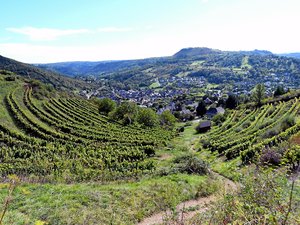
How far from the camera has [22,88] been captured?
2283 inches

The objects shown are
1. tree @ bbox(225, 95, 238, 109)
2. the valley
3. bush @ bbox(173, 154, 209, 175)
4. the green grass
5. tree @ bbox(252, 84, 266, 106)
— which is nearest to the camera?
the valley

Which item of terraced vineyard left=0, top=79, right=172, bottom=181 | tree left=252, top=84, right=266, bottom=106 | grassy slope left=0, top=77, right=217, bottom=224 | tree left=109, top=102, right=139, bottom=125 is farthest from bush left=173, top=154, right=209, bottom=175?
tree left=252, top=84, right=266, bottom=106

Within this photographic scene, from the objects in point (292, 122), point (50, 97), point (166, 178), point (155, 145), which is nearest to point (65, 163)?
point (166, 178)

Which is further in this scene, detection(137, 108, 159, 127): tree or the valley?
detection(137, 108, 159, 127): tree

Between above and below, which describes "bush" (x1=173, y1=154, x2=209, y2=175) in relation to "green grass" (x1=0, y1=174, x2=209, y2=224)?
below

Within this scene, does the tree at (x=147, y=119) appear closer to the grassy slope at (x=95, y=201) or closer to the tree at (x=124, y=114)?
the tree at (x=124, y=114)

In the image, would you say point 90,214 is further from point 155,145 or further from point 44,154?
point 155,145

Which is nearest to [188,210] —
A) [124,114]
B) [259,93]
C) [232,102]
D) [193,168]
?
[193,168]

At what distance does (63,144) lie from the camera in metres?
34.2

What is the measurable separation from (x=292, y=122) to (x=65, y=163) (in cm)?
2696

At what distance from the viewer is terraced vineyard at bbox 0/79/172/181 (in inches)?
840

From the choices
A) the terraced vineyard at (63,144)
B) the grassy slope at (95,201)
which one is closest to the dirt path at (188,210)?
the grassy slope at (95,201)

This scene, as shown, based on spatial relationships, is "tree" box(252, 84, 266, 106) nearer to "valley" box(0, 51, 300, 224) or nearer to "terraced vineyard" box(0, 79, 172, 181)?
"valley" box(0, 51, 300, 224)

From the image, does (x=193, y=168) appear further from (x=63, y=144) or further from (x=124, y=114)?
(x=124, y=114)
